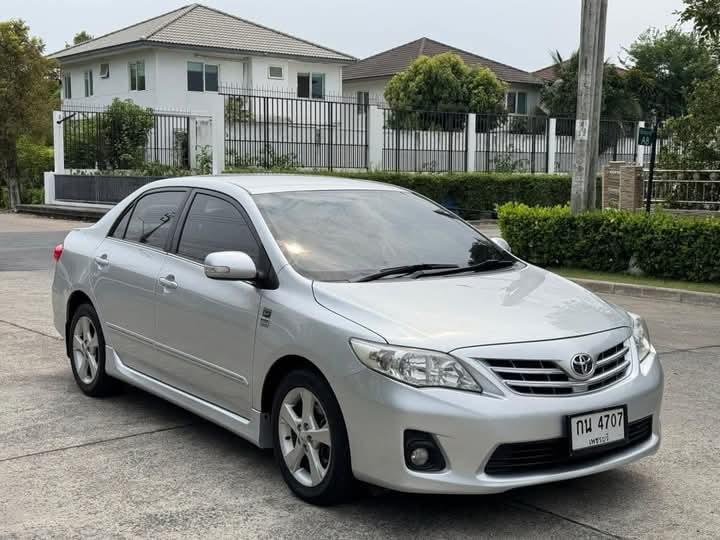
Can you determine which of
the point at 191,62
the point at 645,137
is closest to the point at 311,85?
the point at 191,62

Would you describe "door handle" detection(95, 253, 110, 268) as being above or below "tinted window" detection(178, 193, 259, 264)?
below

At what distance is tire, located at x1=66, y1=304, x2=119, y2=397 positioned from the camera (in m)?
6.30

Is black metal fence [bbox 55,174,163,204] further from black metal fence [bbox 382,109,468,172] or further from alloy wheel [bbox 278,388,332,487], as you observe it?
alloy wheel [bbox 278,388,332,487]

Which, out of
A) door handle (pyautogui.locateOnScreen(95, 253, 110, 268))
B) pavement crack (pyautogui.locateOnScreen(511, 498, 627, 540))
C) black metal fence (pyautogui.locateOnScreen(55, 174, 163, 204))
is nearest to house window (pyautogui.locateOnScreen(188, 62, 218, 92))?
black metal fence (pyautogui.locateOnScreen(55, 174, 163, 204))

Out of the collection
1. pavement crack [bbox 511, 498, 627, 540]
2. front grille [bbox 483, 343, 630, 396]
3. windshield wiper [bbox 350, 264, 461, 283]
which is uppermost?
windshield wiper [bbox 350, 264, 461, 283]

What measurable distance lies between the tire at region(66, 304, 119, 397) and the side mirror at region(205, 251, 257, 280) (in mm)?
1845

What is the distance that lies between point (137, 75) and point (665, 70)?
34081mm

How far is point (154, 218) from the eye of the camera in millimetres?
6016

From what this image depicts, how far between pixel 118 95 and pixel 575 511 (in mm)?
40629

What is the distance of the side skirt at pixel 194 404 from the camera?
4.72 m

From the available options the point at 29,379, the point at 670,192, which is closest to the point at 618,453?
the point at 29,379

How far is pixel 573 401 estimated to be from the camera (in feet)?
13.2

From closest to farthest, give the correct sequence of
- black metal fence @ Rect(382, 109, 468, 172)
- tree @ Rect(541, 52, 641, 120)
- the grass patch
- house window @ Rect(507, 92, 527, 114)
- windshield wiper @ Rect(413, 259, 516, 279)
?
windshield wiper @ Rect(413, 259, 516, 279) < the grass patch < black metal fence @ Rect(382, 109, 468, 172) < tree @ Rect(541, 52, 641, 120) < house window @ Rect(507, 92, 527, 114)

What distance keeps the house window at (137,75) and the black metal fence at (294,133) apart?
48.3ft
